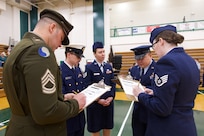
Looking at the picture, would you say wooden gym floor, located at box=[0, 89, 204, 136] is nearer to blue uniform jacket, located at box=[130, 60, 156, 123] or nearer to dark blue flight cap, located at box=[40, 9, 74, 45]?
blue uniform jacket, located at box=[130, 60, 156, 123]

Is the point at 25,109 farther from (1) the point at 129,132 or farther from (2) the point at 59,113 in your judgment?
(1) the point at 129,132

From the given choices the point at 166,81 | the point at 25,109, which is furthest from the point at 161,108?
the point at 25,109

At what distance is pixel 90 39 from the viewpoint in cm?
1115

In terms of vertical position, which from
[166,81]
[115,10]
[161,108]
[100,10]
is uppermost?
[115,10]

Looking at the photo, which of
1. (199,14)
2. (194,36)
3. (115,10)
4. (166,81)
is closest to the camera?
(166,81)

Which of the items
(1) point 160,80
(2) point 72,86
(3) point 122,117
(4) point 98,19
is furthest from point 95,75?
(4) point 98,19

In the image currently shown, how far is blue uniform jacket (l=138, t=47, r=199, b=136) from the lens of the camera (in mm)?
1076

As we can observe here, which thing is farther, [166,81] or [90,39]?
[90,39]

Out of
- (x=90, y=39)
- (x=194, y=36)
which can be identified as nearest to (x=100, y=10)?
(x=90, y=39)

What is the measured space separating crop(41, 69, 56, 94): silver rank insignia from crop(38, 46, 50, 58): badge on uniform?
83 millimetres

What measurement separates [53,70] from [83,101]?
348 mm

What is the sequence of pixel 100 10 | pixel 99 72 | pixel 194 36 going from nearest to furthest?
1. pixel 99 72
2. pixel 194 36
3. pixel 100 10

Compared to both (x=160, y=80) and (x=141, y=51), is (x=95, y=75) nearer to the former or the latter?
(x=141, y=51)

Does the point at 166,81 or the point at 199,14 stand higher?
the point at 199,14
